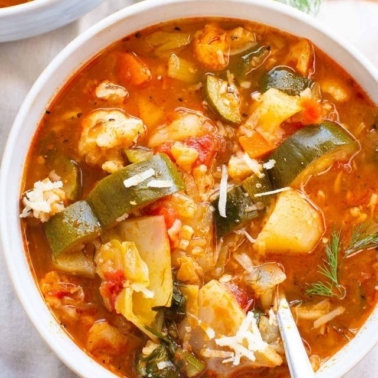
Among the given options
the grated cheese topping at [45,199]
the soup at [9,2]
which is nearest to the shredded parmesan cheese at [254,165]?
the grated cheese topping at [45,199]

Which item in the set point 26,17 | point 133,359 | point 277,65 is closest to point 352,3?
point 277,65

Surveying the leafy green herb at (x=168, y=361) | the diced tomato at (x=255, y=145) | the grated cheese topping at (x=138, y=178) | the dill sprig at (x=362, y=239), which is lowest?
the leafy green herb at (x=168, y=361)

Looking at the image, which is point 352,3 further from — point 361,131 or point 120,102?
point 120,102

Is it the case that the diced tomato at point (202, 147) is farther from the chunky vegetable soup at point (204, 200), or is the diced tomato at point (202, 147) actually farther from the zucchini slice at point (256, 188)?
the zucchini slice at point (256, 188)

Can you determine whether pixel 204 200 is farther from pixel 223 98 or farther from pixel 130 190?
pixel 223 98

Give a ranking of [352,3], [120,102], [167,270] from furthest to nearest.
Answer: [352,3], [120,102], [167,270]

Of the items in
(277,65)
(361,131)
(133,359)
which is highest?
(277,65)

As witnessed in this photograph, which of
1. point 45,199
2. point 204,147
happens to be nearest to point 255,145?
point 204,147
